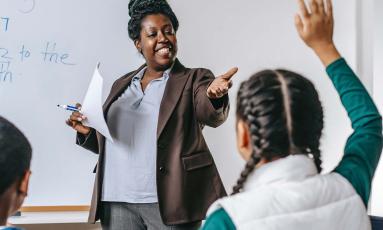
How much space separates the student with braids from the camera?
90 centimetres

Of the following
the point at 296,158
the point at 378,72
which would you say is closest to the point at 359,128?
the point at 296,158

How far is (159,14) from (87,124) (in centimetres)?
45

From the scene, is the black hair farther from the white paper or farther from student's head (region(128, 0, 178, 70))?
the white paper

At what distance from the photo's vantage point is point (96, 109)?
1732mm

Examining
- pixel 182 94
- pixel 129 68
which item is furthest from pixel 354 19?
pixel 182 94

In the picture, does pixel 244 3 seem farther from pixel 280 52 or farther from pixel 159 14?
pixel 159 14

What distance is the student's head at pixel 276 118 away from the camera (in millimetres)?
922

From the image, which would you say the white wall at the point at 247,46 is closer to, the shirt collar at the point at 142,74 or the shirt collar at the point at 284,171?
the shirt collar at the point at 142,74

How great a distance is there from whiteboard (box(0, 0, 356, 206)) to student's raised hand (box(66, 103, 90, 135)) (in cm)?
50

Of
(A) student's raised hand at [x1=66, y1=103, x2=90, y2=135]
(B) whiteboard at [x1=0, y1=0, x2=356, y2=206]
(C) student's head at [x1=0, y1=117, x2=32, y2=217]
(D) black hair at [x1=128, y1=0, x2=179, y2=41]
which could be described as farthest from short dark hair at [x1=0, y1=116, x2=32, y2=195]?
(B) whiteboard at [x1=0, y1=0, x2=356, y2=206]

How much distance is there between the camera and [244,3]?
270cm

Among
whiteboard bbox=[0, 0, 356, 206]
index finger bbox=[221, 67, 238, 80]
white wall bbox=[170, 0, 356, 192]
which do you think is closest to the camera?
index finger bbox=[221, 67, 238, 80]

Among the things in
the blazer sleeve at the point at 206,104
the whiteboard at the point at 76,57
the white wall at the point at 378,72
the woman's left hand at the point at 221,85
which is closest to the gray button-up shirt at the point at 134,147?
the blazer sleeve at the point at 206,104

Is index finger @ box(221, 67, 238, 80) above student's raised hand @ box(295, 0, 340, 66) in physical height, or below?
below
